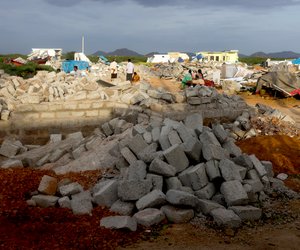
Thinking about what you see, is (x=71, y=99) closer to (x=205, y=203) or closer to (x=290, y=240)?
(x=205, y=203)

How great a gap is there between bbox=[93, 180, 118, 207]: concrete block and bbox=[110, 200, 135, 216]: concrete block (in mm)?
175

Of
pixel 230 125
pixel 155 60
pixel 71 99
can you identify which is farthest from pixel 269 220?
pixel 155 60

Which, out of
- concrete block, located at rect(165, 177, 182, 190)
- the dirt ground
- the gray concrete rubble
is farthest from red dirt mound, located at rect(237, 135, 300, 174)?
concrete block, located at rect(165, 177, 182, 190)

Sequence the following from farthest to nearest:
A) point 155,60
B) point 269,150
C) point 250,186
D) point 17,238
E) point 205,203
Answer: point 155,60 → point 269,150 → point 250,186 → point 205,203 → point 17,238

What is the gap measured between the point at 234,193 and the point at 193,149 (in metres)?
1.03

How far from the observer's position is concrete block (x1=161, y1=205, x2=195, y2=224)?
569cm

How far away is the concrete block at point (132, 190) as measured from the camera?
595 cm

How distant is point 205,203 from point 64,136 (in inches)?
261

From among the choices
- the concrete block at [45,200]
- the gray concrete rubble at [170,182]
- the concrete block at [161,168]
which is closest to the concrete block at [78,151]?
the gray concrete rubble at [170,182]

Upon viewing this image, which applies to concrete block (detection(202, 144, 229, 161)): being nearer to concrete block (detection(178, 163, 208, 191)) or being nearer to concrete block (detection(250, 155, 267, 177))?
concrete block (detection(178, 163, 208, 191))

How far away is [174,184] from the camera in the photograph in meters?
6.21

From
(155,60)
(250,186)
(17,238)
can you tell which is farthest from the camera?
(155,60)

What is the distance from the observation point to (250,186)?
6.33 metres

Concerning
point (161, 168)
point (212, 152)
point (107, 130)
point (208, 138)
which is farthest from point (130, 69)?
point (161, 168)
